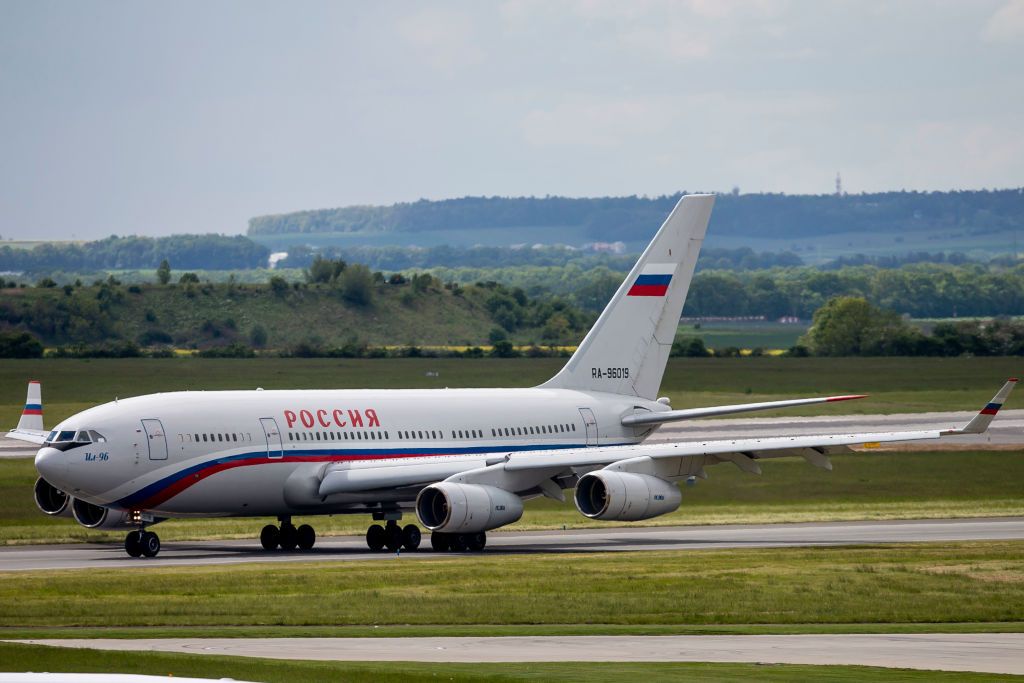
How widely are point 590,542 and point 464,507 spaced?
19.4 feet

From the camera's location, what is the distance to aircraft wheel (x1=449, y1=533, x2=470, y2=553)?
45.2 m

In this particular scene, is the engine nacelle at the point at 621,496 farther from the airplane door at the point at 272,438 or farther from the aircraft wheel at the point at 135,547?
the aircraft wheel at the point at 135,547

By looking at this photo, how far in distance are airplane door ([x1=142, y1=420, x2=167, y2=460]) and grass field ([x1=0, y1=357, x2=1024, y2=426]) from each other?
3649cm

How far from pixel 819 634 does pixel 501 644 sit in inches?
203

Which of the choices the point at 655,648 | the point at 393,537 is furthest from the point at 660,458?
the point at 655,648

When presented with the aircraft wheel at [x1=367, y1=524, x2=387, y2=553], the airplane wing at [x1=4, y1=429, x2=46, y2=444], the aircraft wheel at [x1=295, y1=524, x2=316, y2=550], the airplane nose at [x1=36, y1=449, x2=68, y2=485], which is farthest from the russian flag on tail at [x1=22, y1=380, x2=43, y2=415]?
the aircraft wheel at [x1=367, y1=524, x2=387, y2=553]

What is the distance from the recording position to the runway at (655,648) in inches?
958

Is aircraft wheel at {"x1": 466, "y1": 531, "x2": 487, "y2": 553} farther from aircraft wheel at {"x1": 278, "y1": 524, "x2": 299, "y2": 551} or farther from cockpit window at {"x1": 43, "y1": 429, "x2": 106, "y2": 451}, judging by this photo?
cockpit window at {"x1": 43, "y1": 429, "x2": 106, "y2": 451}

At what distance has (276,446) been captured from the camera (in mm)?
45250

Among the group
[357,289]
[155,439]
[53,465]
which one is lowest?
[53,465]

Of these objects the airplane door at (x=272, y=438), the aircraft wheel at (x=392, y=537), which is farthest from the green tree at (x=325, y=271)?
the airplane door at (x=272, y=438)

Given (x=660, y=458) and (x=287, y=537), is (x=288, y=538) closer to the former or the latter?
(x=287, y=537)

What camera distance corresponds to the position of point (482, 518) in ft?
143

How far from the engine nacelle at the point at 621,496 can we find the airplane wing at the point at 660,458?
59 centimetres
